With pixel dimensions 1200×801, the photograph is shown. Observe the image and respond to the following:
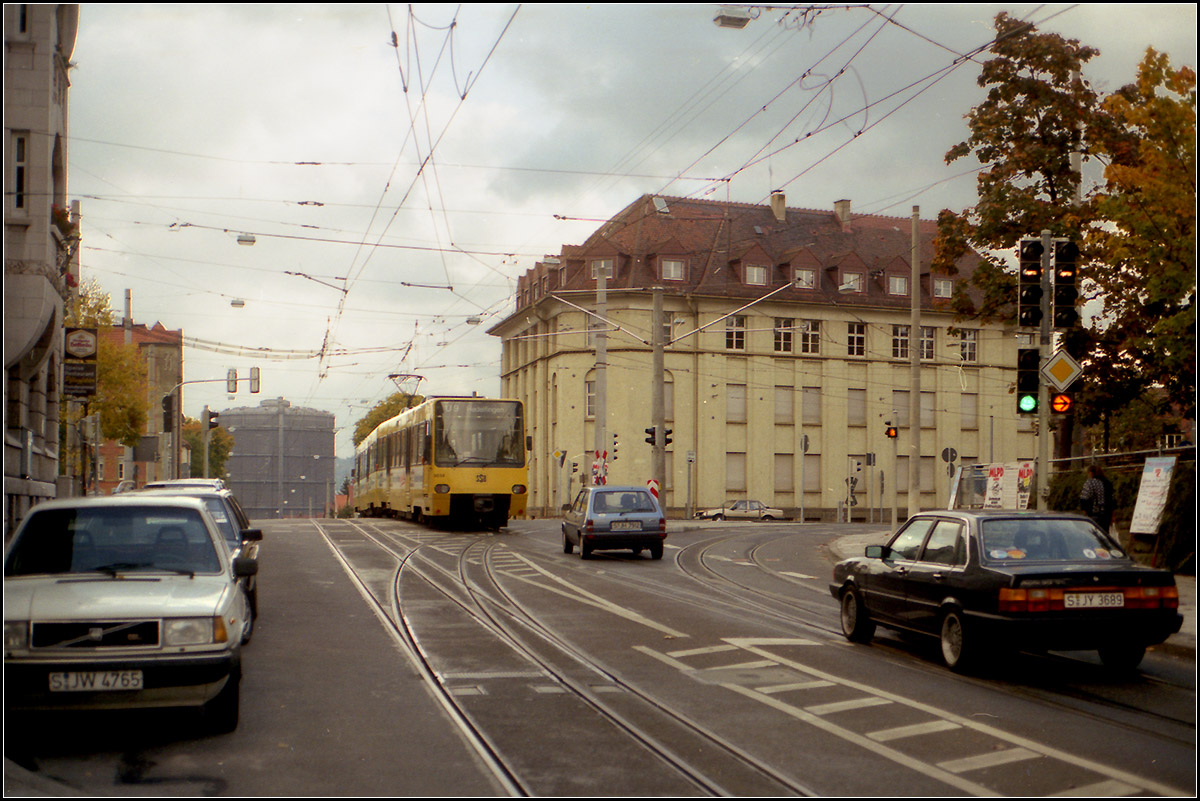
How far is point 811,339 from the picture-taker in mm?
67562

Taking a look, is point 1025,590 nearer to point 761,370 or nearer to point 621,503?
point 621,503

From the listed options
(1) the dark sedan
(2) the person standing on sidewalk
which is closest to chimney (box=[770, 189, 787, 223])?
(2) the person standing on sidewalk

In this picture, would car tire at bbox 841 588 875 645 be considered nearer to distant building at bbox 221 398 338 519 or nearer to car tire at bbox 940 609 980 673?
car tire at bbox 940 609 980 673

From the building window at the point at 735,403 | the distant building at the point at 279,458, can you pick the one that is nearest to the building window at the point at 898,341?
the building window at the point at 735,403

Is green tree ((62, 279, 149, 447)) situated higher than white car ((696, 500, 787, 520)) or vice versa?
green tree ((62, 279, 149, 447))

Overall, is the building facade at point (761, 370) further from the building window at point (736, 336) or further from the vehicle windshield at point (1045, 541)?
the vehicle windshield at point (1045, 541)

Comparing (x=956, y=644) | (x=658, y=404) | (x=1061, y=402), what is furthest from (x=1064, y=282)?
(x=658, y=404)

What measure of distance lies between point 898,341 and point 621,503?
46972 millimetres

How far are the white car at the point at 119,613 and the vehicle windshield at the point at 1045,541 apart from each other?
20.7ft

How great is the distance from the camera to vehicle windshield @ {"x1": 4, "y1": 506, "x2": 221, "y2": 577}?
28.0ft

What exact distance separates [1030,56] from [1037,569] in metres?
22.5

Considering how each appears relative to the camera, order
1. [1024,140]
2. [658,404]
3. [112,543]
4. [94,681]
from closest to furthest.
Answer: [94,681]
[112,543]
[1024,140]
[658,404]

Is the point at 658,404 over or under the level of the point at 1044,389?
over

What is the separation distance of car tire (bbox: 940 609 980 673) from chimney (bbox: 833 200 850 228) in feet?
210
